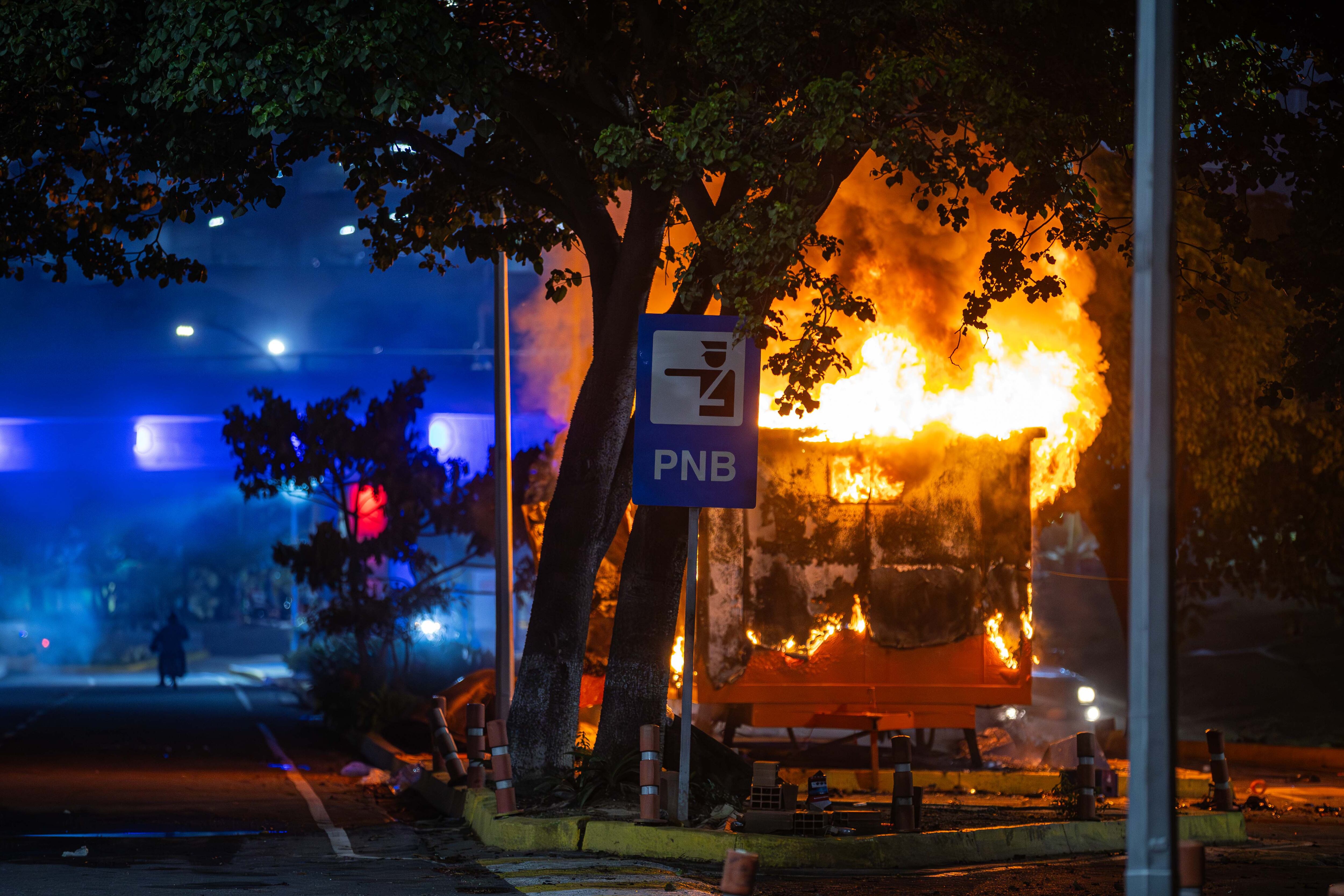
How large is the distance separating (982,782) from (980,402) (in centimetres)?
442

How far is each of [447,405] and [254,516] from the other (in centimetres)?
3934

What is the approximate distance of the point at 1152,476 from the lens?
18.3 feet

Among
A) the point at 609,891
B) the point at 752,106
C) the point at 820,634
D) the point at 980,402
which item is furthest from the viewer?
the point at 980,402

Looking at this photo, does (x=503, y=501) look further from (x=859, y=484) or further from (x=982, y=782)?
(x=982, y=782)

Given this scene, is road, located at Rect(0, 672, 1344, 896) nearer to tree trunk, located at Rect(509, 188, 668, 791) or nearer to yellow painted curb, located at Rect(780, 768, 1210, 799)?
tree trunk, located at Rect(509, 188, 668, 791)

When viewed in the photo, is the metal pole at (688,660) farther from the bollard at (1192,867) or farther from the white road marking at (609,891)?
the bollard at (1192,867)

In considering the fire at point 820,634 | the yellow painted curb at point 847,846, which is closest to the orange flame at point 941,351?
the fire at point 820,634

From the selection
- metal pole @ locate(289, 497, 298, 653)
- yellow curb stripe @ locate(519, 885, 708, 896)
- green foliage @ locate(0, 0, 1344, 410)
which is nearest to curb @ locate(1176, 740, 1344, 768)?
green foliage @ locate(0, 0, 1344, 410)

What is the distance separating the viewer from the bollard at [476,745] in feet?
40.2

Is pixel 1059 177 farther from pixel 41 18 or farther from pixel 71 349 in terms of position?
pixel 71 349

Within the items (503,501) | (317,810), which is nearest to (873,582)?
(503,501)

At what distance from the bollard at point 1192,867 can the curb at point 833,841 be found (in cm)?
384

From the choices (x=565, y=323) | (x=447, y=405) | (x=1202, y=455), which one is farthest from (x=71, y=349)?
(x=1202, y=455)

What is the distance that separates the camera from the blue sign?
380 inches
